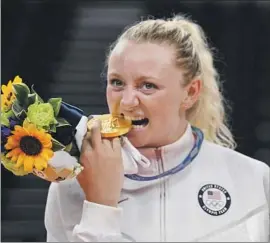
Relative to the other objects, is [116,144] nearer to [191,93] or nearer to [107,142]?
[107,142]

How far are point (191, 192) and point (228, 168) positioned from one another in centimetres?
9

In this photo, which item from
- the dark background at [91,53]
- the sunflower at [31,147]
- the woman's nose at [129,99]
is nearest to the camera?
the sunflower at [31,147]

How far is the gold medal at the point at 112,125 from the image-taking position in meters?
0.96

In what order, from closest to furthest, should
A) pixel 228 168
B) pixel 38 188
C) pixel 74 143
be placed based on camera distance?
pixel 74 143 < pixel 228 168 < pixel 38 188

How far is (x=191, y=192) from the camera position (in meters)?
1.03

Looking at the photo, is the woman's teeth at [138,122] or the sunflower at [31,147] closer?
the sunflower at [31,147]

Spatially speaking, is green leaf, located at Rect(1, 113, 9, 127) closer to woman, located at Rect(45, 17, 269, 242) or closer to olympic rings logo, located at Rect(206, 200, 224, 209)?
woman, located at Rect(45, 17, 269, 242)

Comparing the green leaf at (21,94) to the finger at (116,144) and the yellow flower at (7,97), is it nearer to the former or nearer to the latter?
the yellow flower at (7,97)

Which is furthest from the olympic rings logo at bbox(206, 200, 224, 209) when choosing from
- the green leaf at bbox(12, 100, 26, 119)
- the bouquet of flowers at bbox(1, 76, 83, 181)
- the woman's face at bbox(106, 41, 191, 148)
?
the green leaf at bbox(12, 100, 26, 119)

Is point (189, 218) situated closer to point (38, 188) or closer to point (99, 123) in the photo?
point (99, 123)

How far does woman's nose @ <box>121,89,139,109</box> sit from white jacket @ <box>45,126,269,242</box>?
10 centimetres

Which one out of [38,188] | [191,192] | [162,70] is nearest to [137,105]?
[162,70]

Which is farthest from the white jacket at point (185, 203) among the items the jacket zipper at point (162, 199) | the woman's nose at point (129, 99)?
the woman's nose at point (129, 99)

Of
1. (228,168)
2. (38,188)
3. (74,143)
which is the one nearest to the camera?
(74,143)
